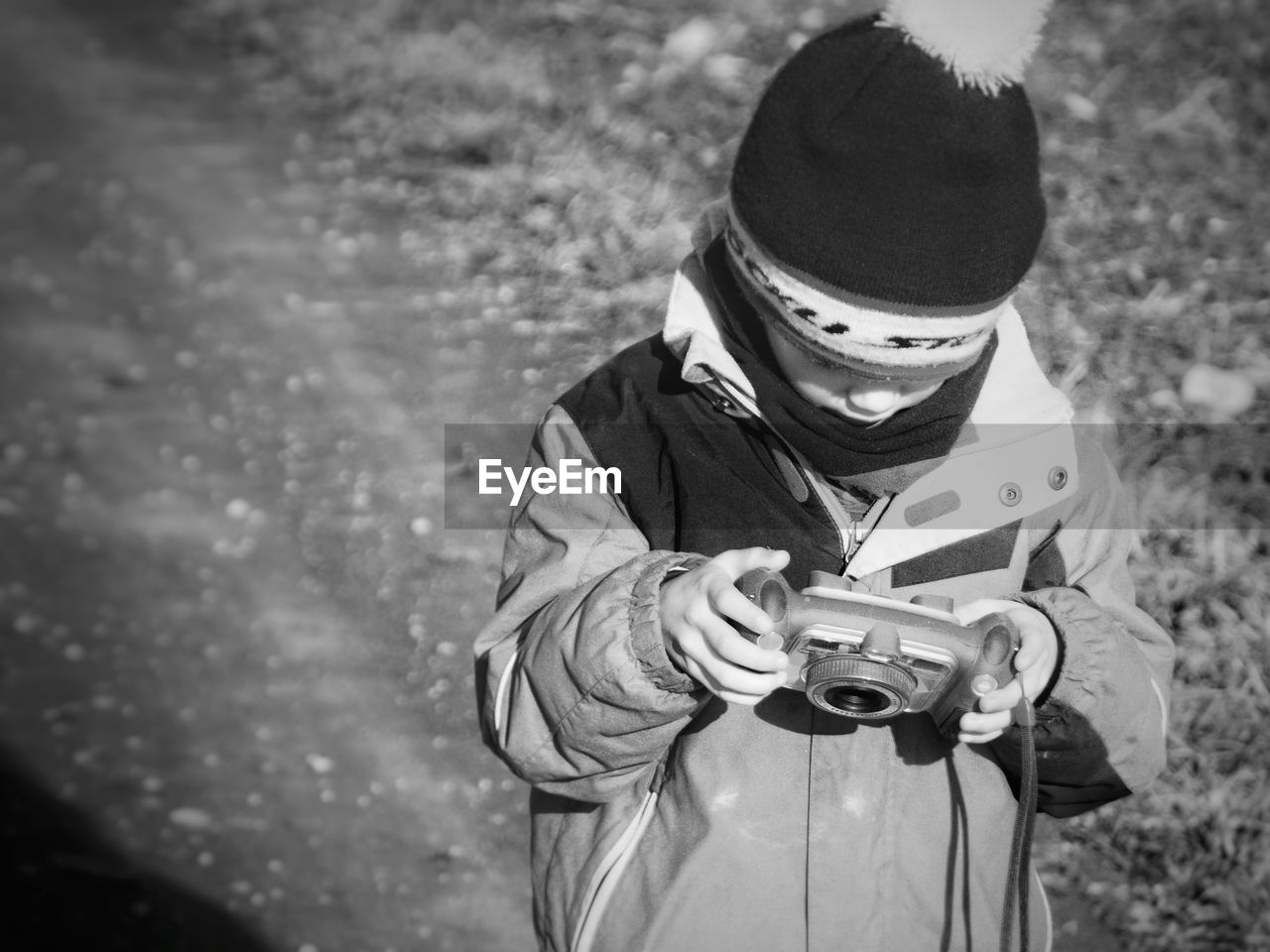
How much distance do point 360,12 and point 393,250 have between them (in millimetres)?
1547

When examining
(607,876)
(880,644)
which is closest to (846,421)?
(880,644)

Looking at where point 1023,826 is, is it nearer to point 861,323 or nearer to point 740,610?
point 740,610

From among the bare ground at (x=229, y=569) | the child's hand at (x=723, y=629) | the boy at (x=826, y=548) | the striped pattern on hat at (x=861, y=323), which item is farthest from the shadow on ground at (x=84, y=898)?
the striped pattern on hat at (x=861, y=323)

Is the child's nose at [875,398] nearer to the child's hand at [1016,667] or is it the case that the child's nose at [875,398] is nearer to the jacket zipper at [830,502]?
the jacket zipper at [830,502]

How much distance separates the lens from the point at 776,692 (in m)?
1.82

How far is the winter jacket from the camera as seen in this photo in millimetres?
1704

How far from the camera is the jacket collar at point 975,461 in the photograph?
1.78 metres

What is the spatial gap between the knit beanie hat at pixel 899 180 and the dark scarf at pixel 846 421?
155 millimetres

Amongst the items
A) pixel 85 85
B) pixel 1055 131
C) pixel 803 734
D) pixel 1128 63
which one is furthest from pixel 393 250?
pixel 803 734

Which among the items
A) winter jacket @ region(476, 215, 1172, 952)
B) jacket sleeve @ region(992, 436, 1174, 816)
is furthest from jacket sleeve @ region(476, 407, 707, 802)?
jacket sleeve @ region(992, 436, 1174, 816)

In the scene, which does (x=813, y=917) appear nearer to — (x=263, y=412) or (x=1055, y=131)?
(x=263, y=412)

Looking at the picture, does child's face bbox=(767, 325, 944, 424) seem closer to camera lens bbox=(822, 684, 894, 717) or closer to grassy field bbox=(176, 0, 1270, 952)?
camera lens bbox=(822, 684, 894, 717)

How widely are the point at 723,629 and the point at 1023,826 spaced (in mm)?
480

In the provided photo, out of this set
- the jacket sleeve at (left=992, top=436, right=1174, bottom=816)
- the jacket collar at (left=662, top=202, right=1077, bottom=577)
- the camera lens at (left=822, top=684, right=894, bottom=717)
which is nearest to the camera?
the camera lens at (left=822, top=684, right=894, bottom=717)
